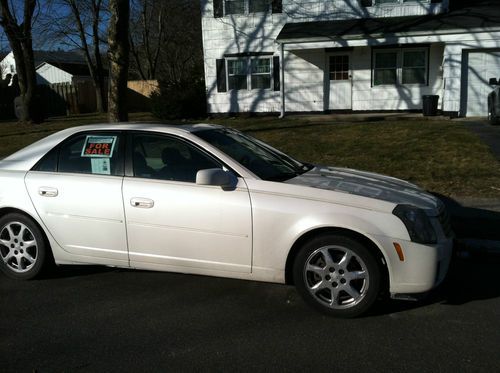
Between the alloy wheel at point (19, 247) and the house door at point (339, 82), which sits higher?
the house door at point (339, 82)

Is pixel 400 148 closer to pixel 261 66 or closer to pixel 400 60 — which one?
pixel 400 60

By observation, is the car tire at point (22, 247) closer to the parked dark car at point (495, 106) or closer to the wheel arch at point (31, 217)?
the wheel arch at point (31, 217)

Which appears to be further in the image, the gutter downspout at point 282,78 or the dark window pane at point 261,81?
the dark window pane at point 261,81

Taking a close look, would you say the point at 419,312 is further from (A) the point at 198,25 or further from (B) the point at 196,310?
(A) the point at 198,25

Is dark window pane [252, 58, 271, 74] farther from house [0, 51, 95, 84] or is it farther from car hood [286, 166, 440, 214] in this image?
house [0, 51, 95, 84]

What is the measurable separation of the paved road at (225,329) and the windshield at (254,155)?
1.08m

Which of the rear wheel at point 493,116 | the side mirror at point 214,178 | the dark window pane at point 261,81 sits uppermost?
the dark window pane at point 261,81

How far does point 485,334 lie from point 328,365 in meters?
1.27

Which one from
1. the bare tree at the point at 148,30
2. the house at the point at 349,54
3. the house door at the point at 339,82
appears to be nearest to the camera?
the house at the point at 349,54

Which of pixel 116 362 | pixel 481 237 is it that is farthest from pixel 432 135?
pixel 116 362

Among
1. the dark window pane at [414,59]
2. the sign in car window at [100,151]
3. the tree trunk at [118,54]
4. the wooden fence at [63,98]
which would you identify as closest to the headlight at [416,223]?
the sign in car window at [100,151]

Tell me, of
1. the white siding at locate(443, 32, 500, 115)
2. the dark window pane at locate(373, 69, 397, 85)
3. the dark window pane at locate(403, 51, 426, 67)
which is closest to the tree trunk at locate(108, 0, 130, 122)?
the dark window pane at locate(373, 69, 397, 85)

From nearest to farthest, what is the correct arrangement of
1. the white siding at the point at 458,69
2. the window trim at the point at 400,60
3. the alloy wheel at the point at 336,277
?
1. the alloy wheel at the point at 336,277
2. the white siding at the point at 458,69
3. the window trim at the point at 400,60

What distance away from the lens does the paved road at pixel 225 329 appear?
3.34 m
